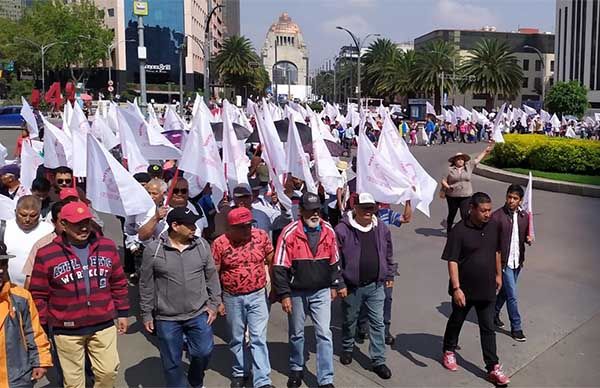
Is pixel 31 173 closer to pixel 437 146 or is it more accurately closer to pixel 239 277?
pixel 239 277

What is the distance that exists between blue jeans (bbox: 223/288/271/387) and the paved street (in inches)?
12.9

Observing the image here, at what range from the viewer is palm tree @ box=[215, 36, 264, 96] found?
68.2 meters

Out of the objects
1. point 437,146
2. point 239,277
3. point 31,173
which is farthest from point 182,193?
point 437,146

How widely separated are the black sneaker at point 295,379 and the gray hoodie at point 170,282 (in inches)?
41.8

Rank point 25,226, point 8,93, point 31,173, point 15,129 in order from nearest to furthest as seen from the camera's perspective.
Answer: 1. point 25,226
2. point 31,173
3. point 15,129
4. point 8,93

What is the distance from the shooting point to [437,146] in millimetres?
33688

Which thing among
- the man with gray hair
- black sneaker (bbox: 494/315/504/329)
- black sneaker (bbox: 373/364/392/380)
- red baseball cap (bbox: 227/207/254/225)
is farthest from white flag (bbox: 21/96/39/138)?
black sneaker (bbox: 494/315/504/329)

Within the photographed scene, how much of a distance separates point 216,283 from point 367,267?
4.23ft

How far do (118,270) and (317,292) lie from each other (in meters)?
1.50

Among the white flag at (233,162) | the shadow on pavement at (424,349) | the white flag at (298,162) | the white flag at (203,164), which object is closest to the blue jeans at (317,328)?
the shadow on pavement at (424,349)

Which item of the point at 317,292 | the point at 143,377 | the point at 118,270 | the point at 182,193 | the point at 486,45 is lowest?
the point at 143,377

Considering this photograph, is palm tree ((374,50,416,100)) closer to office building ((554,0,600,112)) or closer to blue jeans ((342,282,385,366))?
office building ((554,0,600,112))

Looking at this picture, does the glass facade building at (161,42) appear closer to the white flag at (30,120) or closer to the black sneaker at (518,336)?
the white flag at (30,120)

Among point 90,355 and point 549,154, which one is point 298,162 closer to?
point 90,355
